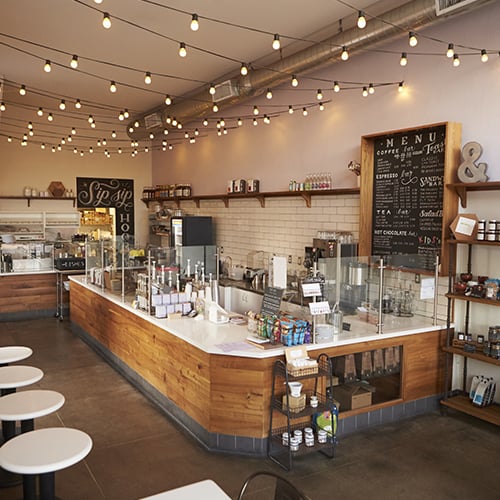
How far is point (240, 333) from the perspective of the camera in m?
4.45

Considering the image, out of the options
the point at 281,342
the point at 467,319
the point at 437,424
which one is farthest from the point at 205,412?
the point at 467,319

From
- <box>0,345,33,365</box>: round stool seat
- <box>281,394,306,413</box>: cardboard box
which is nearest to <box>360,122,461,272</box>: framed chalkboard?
<box>281,394,306,413</box>: cardboard box

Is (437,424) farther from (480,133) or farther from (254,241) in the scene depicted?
(254,241)

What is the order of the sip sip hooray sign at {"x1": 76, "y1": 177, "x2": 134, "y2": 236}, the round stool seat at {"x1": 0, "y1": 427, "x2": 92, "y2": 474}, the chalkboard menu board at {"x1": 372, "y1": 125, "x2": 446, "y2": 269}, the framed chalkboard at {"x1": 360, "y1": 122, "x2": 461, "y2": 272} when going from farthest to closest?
the sip sip hooray sign at {"x1": 76, "y1": 177, "x2": 134, "y2": 236}
the chalkboard menu board at {"x1": 372, "y1": 125, "x2": 446, "y2": 269}
the framed chalkboard at {"x1": 360, "y1": 122, "x2": 461, "y2": 272}
the round stool seat at {"x1": 0, "y1": 427, "x2": 92, "y2": 474}

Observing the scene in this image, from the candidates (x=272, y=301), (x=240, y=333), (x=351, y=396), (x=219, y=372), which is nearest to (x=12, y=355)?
(x=219, y=372)

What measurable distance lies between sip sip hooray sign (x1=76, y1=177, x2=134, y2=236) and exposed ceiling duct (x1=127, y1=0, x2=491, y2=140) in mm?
3368

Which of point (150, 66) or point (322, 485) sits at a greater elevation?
point (150, 66)

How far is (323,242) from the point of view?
6.29 metres

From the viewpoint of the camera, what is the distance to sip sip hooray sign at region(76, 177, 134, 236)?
1192 centimetres

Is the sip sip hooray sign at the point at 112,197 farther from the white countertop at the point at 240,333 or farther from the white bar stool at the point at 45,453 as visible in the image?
the white bar stool at the point at 45,453

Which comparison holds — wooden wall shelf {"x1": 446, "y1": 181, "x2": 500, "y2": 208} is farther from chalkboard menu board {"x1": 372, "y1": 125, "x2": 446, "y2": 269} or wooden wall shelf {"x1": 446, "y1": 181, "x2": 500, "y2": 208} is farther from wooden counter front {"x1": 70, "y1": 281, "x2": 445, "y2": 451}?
wooden counter front {"x1": 70, "y1": 281, "x2": 445, "y2": 451}

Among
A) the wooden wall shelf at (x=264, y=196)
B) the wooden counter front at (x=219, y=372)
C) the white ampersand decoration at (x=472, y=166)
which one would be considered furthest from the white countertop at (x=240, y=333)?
the wooden wall shelf at (x=264, y=196)

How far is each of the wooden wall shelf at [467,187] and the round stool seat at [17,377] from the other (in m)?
3.92

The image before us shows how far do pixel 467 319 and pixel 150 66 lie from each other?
573cm
